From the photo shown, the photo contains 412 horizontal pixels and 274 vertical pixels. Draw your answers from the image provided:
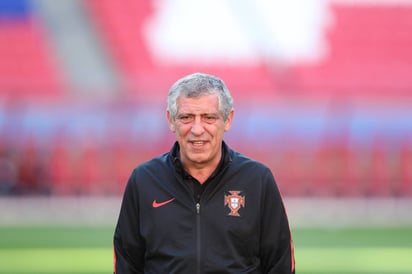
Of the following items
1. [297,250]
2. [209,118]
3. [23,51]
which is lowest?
[297,250]

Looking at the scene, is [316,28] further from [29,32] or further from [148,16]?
[29,32]

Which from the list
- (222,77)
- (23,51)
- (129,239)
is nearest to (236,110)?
(222,77)

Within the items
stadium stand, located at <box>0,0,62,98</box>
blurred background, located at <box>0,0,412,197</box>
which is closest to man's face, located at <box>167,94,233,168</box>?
blurred background, located at <box>0,0,412,197</box>

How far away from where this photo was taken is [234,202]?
419cm

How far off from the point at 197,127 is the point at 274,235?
0.55 meters

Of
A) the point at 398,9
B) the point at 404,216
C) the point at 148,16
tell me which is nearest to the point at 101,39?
the point at 148,16

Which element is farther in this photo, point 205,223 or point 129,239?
point 129,239

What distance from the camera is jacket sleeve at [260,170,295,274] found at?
13.9 ft

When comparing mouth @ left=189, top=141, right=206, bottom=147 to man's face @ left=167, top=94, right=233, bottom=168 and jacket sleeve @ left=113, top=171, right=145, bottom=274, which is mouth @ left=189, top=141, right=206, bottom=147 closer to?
man's face @ left=167, top=94, right=233, bottom=168

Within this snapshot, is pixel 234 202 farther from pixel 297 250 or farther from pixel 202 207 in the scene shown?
pixel 297 250

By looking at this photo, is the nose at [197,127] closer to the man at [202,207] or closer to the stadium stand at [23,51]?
the man at [202,207]

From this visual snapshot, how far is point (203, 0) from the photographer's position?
25.5 meters

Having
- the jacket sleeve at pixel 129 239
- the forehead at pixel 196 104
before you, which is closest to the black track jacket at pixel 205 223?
the jacket sleeve at pixel 129 239

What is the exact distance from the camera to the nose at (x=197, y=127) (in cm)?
414
